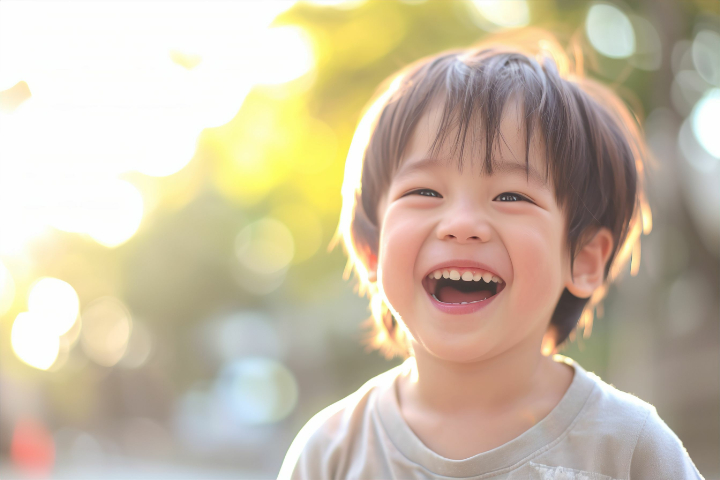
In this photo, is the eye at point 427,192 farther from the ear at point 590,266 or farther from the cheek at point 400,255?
the ear at point 590,266

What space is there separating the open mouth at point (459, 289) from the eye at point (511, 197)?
147mm

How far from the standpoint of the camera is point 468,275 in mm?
1121

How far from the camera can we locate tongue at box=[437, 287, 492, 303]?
1.18 metres

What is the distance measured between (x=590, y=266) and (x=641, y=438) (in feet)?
1.14

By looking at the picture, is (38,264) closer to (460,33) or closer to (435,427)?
(460,33)

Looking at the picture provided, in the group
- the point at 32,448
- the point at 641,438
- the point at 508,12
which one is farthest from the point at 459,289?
the point at 32,448

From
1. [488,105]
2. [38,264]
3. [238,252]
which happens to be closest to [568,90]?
[488,105]

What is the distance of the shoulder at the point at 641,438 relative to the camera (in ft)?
3.58

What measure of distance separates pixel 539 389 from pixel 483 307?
0.24 m

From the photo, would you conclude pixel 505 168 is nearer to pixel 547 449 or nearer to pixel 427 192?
pixel 427 192

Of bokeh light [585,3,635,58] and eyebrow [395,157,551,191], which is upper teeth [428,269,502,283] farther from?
bokeh light [585,3,635,58]

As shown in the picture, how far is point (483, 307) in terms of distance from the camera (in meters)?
1.11

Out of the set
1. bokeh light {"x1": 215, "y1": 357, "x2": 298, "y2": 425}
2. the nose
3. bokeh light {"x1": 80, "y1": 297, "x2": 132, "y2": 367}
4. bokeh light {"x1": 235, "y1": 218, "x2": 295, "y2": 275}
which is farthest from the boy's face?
bokeh light {"x1": 80, "y1": 297, "x2": 132, "y2": 367}

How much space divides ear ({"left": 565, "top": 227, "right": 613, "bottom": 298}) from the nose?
0.91 feet
